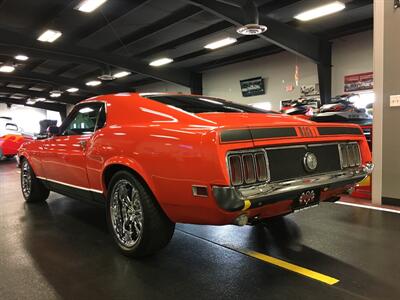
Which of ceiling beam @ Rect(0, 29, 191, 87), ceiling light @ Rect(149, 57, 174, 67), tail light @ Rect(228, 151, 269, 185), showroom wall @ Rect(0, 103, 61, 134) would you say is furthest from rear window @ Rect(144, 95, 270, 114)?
showroom wall @ Rect(0, 103, 61, 134)

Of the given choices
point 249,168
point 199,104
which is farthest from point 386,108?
point 249,168

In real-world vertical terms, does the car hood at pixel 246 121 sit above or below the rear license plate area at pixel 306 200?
above

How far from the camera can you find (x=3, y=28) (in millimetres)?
12477

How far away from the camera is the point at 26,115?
3309 centimetres

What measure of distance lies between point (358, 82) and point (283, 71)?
339 centimetres

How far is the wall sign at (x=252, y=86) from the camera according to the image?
609 inches

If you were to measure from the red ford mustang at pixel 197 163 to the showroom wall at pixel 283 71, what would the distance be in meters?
9.89

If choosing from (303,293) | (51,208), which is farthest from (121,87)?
(303,293)

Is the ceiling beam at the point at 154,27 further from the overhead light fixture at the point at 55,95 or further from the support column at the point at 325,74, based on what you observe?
the overhead light fixture at the point at 55,95

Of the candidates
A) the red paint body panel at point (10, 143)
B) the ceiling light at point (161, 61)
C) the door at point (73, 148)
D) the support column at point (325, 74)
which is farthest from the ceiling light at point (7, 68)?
the door at point (73, 148)

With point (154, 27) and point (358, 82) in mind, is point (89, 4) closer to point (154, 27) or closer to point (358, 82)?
point (154, 27)

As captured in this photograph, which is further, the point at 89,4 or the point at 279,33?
the point at 279,33

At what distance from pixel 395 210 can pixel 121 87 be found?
21.9m

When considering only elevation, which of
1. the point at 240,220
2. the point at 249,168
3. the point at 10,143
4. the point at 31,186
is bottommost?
the point at 31,186
